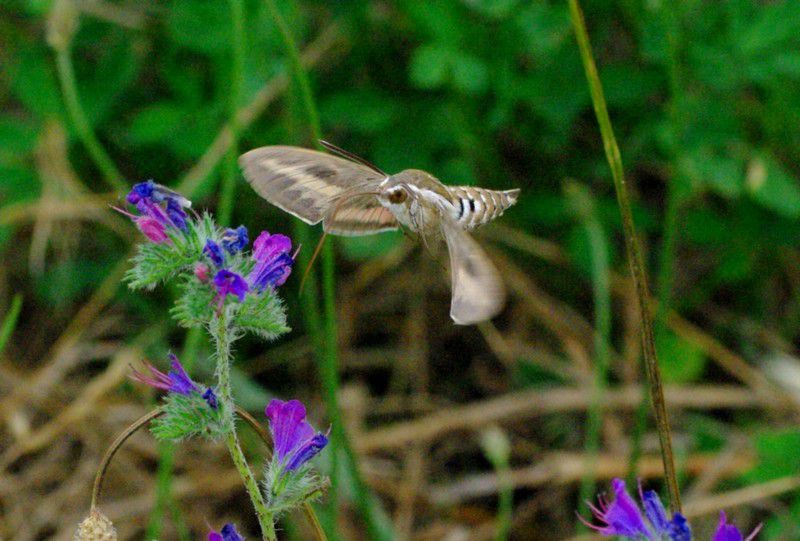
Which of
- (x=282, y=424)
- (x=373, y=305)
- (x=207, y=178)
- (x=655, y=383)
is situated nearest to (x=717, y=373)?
(x=373, y=305)

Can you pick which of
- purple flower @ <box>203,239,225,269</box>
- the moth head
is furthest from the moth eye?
purple flower @ <box>203,239,225,269</box>

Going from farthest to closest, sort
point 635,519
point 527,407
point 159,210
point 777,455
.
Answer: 1. point 527,407
2. point 777,455
3. point 159,210
4. point 635,519

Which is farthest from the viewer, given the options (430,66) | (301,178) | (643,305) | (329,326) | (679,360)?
(679,360)

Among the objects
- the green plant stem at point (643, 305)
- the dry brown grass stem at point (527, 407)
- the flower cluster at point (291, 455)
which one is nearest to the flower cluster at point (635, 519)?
the green plant stem at point (643, 305)

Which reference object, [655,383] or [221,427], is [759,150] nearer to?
[655,383]

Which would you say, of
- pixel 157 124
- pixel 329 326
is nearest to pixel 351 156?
pixel 329 326

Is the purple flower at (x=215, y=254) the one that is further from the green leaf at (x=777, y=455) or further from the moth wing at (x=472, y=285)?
the green leaf at (x=777, y=455)

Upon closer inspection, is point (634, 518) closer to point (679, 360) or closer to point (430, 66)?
point (430, 66)
